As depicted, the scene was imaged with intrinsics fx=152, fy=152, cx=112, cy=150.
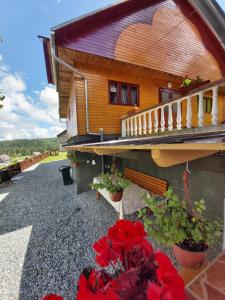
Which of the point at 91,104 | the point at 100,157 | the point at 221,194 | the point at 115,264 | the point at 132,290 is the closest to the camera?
the point at 132,290

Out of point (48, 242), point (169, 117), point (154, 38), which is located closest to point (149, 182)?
point (169, 117)

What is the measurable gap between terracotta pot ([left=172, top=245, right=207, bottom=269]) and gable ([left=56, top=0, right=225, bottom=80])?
6.17 m

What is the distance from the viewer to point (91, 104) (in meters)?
6.03

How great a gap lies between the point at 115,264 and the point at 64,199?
576 cm

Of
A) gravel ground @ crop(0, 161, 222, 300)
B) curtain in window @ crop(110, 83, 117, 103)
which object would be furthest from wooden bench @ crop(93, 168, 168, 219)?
curtain in window @ crop(110, 83, 117, 103)

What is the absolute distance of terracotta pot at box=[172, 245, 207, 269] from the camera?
1.78m

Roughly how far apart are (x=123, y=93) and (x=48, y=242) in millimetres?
5920

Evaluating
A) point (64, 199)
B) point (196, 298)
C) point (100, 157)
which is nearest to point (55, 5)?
point (100, 157)

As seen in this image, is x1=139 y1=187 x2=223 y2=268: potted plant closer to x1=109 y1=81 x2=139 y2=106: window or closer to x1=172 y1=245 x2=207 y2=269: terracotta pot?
x1=172 y1=245 x2=207 y2=269: terracotta pot

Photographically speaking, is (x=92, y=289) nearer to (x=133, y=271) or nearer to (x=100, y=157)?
(x=133, y=271)

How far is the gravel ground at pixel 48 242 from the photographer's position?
8.07 feet

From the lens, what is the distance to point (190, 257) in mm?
1782

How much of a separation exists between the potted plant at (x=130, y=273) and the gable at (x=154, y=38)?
605 cm

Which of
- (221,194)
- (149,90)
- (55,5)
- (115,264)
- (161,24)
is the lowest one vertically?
(221,194)
